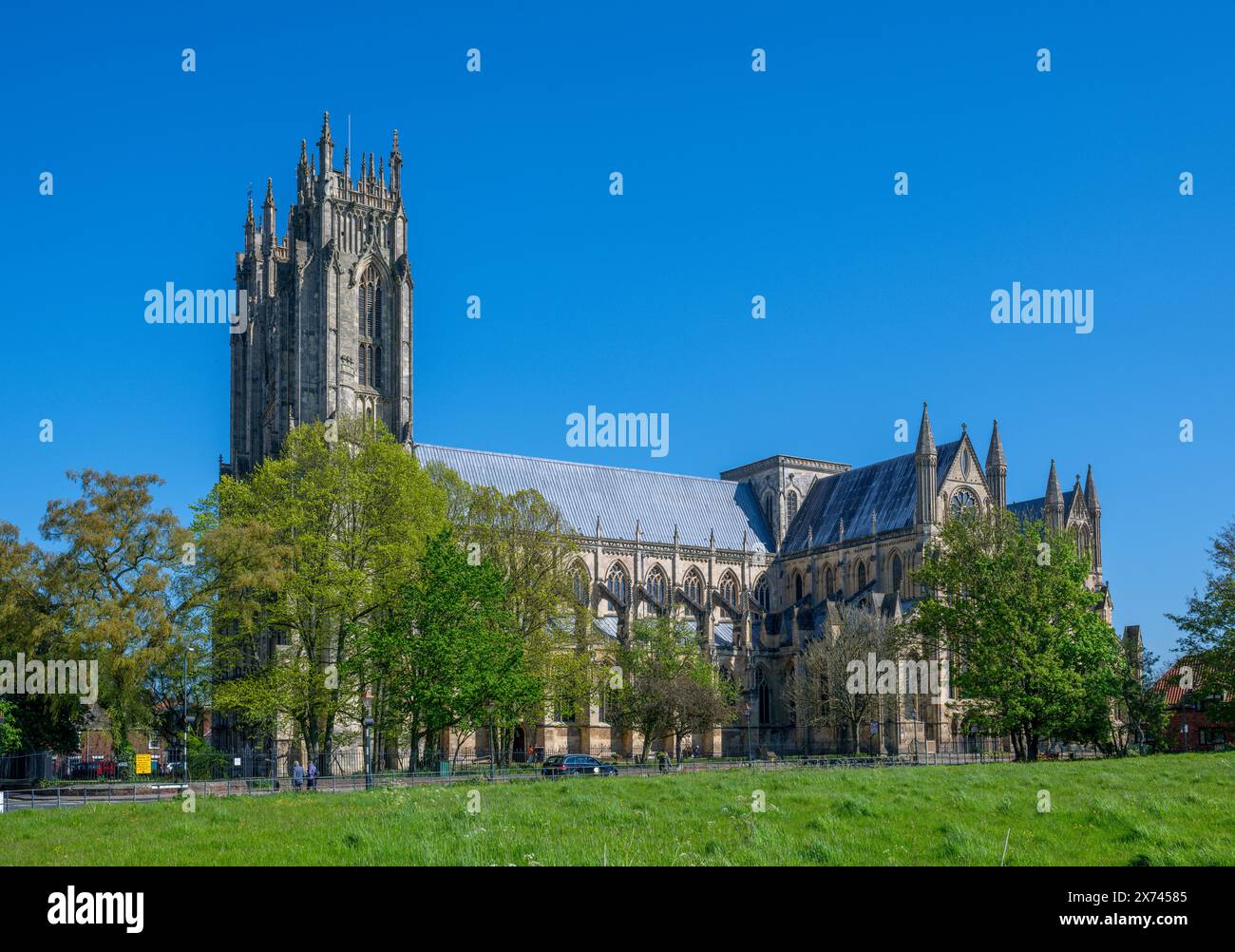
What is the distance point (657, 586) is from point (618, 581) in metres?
3.14

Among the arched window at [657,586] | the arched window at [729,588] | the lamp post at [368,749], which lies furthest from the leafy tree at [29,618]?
the arched window at [729,588]

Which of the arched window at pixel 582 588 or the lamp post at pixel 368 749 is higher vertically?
the arched window at pixel 582 588

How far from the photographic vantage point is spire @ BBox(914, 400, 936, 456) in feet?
253

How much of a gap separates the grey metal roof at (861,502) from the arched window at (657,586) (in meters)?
10.6

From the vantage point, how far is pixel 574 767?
48594mm

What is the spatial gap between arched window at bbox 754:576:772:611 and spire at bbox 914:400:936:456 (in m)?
16.6

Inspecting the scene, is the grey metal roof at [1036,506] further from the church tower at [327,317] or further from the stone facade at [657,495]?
the church tower at [327,317]

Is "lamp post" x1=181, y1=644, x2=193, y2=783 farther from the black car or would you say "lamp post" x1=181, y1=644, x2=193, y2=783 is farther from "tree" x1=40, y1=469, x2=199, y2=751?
the black car

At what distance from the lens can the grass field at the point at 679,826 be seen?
59.1 feet

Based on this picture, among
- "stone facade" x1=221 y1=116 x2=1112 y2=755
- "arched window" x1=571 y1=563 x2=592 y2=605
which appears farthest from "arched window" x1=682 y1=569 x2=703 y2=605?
"arched window" x1=571 y1=563 x2=592 y2=605

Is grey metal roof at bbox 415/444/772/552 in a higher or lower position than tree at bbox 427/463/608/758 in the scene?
higher

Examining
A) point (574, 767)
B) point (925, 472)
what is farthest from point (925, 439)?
point (574, 767)
